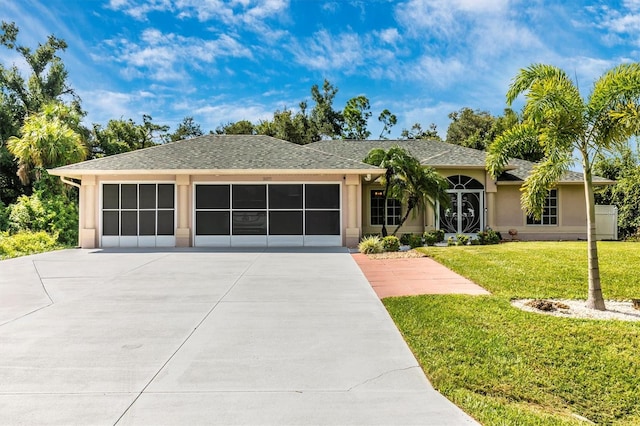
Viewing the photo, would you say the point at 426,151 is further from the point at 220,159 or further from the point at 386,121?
the point at 386,121

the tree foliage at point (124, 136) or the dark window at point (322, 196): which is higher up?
the tree foliage at point (124, 136)

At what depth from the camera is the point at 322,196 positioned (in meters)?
16.2

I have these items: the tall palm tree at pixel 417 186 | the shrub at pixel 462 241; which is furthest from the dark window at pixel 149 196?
the shrub at pixel 462 241

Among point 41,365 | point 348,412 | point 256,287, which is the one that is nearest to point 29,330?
point 41,365

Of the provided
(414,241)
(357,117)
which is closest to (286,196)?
(414,241)

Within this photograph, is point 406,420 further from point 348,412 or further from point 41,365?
point 41,365

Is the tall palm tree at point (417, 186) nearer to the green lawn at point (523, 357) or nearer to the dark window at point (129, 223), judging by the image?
the green lawn at point (523, 357)

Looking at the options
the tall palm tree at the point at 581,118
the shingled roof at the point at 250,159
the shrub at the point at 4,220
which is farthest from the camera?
the shrub at the point at 4,220

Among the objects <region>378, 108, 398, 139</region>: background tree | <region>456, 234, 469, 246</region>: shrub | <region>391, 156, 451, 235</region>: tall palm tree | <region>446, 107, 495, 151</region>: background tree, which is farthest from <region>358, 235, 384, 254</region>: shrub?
<region>378, 108, 398, 139</region>: background tree

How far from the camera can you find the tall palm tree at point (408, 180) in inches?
613

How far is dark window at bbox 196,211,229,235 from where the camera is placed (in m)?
16.2

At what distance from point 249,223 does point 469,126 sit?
98.7ft

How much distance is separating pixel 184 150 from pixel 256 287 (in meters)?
11.4

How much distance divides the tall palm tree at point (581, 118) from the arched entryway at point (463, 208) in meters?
11.1
